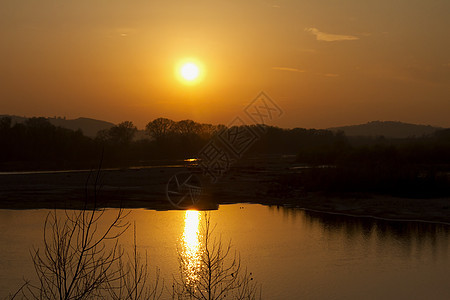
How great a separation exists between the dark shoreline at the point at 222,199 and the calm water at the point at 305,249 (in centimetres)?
183

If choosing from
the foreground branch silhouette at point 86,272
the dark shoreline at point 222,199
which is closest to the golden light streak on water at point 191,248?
the foreground branch silhouette at point 86,272

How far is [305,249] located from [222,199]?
12385mm

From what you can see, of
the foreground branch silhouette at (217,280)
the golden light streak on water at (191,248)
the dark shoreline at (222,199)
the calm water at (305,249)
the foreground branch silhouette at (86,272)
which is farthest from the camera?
the dark shoreline at (222,199)

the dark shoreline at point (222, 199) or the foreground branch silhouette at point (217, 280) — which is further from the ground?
the dark shoreline at point (222, 199)

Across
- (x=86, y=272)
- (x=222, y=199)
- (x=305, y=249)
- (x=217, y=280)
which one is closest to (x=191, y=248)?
(x=217, y=280)

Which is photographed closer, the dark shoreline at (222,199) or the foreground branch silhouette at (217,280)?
the foreground branch silhouette at (217,280)

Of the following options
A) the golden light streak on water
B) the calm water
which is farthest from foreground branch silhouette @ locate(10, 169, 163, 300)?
the golden light streak on water

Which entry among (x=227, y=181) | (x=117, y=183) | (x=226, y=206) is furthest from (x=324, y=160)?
(x=226, y=206)

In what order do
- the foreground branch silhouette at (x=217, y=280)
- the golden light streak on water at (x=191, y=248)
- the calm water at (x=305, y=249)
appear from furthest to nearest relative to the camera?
the golden light streak on water at (x=191, y=248) < the calm water at (x=305, y=249) < the foreground branch silhouette at (x=217, y=280)

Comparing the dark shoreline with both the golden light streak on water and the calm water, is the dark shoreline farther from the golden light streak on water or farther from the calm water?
the golden light streak on water

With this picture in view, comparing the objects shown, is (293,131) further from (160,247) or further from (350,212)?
(160,247)

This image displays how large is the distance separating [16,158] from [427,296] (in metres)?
62.3

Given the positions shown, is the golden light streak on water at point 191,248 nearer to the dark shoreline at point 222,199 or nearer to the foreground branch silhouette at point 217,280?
the foreground branch silhouette at point 217,280

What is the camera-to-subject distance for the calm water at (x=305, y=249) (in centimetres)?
1147
